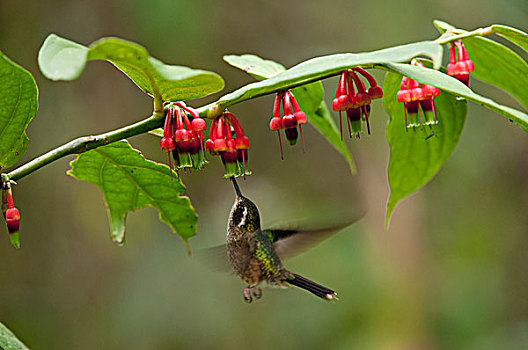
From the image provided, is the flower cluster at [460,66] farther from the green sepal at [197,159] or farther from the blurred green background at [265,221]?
the blurred green background at [265,221]

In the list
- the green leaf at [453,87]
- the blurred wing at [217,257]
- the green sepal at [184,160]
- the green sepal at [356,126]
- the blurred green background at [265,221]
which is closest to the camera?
the green leaf at [453,87]

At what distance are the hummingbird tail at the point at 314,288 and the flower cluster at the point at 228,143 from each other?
1.97 feet

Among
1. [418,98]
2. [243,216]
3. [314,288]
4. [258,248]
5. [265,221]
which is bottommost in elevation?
[265,221]

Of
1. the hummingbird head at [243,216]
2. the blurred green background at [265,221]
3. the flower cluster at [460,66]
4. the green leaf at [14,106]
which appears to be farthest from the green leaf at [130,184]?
the blurred green background at [265,221]

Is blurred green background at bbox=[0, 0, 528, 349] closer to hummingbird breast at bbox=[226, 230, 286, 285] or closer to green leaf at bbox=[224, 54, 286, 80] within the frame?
hummingbird breast at bbox=[226, 230, 286, 285]

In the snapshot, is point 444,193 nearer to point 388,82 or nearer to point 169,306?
point 169,306

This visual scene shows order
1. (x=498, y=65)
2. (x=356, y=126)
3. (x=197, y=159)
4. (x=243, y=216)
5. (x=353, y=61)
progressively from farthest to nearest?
1. (x=243, y=216)
2. (x=498, y=65)
3. (x=356, y=126)
4. (x=197, y=159)
5. (x=353, y=61)

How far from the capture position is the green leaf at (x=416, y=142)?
6.41 feet

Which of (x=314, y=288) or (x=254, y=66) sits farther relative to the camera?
(x=314, y=288)

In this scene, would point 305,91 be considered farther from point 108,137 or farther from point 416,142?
point 108,137

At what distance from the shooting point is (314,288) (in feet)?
6.72

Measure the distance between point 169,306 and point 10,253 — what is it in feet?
5.20

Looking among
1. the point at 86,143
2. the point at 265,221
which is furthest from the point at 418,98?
the point at 265,221

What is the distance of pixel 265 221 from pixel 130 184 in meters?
4.04
